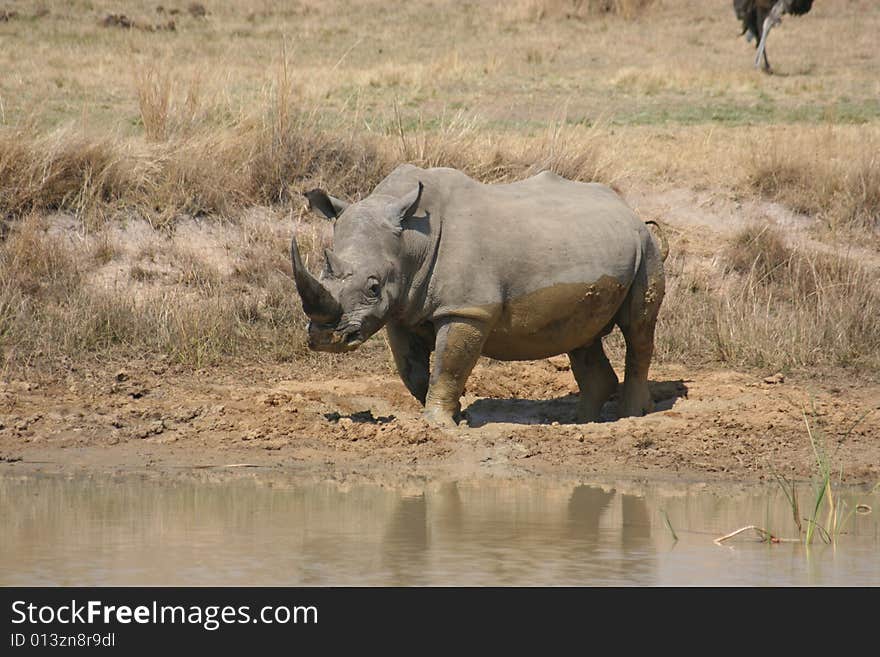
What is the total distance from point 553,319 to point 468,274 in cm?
63

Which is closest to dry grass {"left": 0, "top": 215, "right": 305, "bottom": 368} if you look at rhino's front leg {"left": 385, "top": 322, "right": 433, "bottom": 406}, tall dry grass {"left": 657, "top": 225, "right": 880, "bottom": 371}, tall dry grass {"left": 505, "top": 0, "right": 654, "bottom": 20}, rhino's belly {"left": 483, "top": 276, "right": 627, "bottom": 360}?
rhino's front leg {"left": 385, "top": 322, "right": 433, "bottom": 406}

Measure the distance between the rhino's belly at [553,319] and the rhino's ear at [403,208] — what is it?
0.80 m

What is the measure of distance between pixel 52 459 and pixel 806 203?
26.3 feet

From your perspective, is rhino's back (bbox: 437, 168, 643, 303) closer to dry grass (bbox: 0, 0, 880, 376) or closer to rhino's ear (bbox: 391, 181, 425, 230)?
rhino's ear (bbox: 391, 181, 425, 230)

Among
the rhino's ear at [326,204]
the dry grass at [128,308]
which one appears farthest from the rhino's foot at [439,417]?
the dry grass at [128,308]

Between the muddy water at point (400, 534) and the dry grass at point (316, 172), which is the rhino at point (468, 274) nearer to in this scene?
the muddy water at point (400, 534)

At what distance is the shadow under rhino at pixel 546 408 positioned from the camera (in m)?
9.80

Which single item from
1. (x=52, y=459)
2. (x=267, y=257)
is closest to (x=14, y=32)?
(x=267, y=257)

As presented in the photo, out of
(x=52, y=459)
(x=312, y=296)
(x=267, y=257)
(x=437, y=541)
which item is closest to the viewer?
(x=437, y=541)

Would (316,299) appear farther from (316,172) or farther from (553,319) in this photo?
(316,172)

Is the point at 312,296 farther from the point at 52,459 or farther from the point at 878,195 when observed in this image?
the point at 878,195

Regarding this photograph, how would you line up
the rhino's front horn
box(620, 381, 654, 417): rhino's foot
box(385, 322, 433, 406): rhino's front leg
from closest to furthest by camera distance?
1. the rhino's front horn
2. box(385, 322, 433, 406): rhino's front leg
3. box(620, 381, 654, 417): rhino's foot

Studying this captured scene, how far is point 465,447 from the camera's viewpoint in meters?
8.77

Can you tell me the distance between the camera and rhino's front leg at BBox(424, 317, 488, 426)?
8781 millimetres
